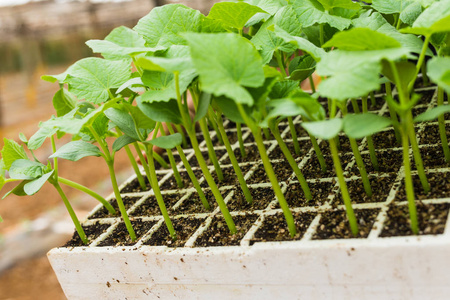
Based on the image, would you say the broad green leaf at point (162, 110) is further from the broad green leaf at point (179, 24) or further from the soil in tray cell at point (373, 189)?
the soil in tray cell at point (373, 189)

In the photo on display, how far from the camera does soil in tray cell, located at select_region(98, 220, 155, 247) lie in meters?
0.59

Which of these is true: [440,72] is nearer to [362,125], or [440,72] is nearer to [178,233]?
[362,125]

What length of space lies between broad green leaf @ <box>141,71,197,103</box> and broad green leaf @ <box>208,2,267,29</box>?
11cm

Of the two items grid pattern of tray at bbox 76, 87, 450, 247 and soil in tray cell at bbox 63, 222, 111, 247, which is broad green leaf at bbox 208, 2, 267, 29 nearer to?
grid pattern of tray at bbox 76, 87, 450, 247

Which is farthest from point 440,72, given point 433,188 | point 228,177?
point 228,177

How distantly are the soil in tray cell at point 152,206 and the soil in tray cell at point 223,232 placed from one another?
0.10 metres

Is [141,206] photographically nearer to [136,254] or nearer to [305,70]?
[136,254]

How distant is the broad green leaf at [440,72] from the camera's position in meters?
0.35

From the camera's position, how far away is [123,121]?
1.69 ft

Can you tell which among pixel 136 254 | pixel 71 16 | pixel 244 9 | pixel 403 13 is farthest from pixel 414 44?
pixel 71 16

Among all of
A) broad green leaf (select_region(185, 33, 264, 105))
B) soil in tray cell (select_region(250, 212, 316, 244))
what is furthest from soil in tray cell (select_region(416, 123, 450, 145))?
broad green leaf (select_region(185, 33, 264, 105))


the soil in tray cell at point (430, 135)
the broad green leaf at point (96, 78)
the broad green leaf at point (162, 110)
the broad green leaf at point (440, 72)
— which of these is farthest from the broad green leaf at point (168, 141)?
the soil in tray cell at point (430, 135)

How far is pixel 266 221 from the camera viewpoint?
531 millimetres

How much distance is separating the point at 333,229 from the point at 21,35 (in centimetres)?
372
